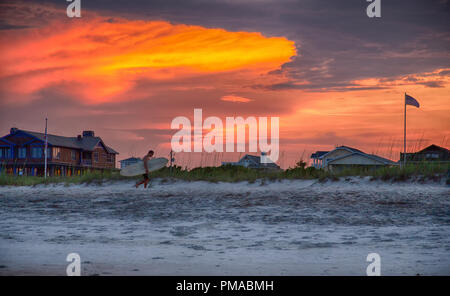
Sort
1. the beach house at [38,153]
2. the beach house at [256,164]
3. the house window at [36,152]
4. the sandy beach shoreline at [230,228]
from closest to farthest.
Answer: the sandy beach shoreline at [230,228] < the beach house at [256,164] < the beach house at [38,153] < the house window at [36,152]

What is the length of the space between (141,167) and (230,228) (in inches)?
349

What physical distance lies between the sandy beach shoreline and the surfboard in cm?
Result: 60

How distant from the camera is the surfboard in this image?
64.2ft

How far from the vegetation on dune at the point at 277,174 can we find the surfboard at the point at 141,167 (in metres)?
0.36

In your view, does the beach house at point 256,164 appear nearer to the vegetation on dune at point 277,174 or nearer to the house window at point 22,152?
the vegetation on dune at point 277,174

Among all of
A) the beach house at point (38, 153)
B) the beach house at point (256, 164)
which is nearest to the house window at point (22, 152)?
Result: the beach house at point (38, 153)

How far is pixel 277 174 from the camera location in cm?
1955

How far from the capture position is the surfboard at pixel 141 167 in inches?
770

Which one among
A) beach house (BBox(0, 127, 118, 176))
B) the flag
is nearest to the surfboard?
the flag

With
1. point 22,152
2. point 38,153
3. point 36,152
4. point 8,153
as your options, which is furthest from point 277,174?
point 8,153

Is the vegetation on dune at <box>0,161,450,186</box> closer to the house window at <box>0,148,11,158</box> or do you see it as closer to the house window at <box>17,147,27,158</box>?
the house window at <box>17,147,27,158</box>

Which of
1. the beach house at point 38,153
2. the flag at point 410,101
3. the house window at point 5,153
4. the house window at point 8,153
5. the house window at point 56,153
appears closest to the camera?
the flag at point 410,101
